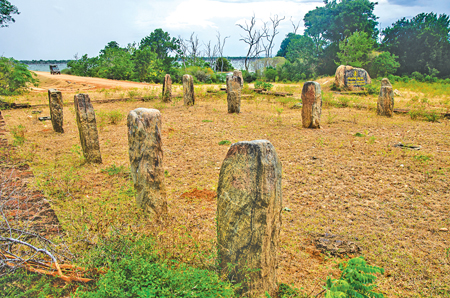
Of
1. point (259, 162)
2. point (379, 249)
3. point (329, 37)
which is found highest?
point (329, 37)

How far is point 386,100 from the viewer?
1074 cm

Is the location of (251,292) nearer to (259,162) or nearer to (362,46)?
(259,162)

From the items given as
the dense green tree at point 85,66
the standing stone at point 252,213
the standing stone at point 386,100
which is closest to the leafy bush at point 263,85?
the standing stone at point 386,100

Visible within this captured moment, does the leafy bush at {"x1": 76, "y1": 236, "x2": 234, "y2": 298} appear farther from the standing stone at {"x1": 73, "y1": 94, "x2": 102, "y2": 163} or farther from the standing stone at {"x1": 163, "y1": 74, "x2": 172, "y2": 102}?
the standing stone at {"x1": 163, "y1": 74, "x2": 172, "y2": 102}

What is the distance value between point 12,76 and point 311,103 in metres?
15.6

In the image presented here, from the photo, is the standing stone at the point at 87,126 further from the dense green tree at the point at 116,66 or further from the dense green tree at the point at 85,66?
the dense green tree at the point at 85,66

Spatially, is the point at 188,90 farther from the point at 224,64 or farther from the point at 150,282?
the point at 224,64

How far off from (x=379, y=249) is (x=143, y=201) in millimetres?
3163

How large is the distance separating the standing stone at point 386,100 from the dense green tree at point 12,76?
57.2ft

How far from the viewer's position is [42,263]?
261cm

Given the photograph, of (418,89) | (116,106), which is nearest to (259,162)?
(116,106)

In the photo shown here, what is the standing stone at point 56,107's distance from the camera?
893 centimetres

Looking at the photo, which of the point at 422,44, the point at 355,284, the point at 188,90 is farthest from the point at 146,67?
the point at 355,284

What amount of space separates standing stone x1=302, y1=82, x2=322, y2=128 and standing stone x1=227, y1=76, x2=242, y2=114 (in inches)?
123
